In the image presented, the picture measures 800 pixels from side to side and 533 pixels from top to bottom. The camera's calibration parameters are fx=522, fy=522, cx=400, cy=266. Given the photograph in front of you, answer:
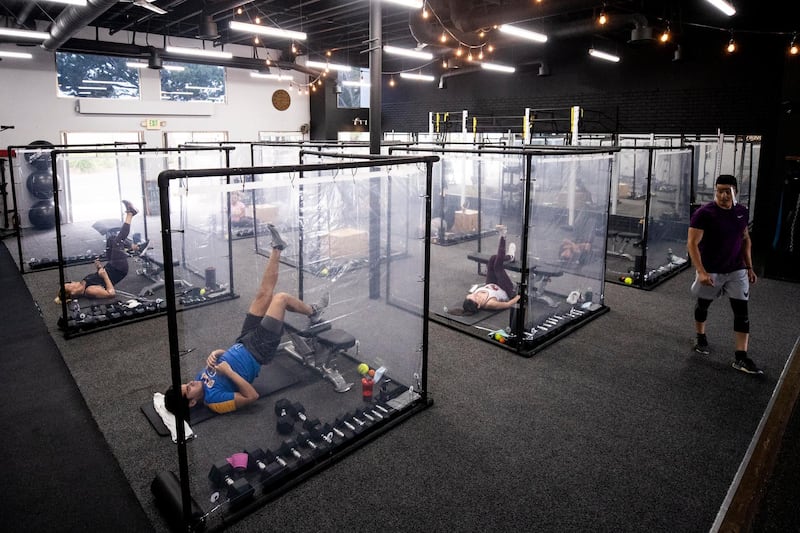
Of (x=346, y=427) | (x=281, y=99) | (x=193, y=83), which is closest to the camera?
(x=346, y=427)

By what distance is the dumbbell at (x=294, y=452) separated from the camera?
9.78 ft

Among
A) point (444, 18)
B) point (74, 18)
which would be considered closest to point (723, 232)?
point (444, 18)

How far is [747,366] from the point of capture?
13.6 ft

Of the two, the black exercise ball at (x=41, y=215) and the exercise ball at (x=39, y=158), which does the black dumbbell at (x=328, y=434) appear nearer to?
the exercise ball at (x=39, y=158)

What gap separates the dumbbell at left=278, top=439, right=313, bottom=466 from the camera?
117 inches

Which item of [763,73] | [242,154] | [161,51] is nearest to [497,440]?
[242,154]

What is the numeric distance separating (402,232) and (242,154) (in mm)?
5730

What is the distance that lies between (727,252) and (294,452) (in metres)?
3.58

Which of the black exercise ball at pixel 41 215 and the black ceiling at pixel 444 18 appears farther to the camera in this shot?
the black exercise ball at pixel 41 215

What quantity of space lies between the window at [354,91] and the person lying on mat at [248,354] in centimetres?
1327

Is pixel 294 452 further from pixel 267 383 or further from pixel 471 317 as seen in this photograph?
pixel 471 317

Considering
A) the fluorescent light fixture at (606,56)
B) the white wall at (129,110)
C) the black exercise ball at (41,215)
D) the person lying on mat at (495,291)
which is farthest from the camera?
the white wall at (129,110)

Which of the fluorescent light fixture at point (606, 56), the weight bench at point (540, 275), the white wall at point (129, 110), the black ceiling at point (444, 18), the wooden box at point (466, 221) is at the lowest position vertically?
the weight bench at point (540, 275)

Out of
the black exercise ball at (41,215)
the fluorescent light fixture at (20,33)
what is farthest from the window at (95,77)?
the black exercise ball at (41,215)
